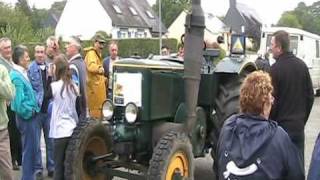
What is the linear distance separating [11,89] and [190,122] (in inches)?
80.1

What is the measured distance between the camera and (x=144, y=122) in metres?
6.33

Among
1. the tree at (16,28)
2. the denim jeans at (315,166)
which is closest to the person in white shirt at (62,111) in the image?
the denim jeans at (315,166)

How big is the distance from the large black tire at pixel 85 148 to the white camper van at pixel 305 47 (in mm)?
16074

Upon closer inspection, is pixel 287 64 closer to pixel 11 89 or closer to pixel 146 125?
pixel 146 125

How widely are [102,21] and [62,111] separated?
206 feet

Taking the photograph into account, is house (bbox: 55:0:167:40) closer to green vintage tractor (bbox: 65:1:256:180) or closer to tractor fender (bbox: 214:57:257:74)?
tractor fender (bbox: 214:57:257:74)

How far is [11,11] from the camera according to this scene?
38.3 metres

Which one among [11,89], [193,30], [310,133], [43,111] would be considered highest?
[193,30]

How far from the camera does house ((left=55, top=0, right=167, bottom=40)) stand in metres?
67.9

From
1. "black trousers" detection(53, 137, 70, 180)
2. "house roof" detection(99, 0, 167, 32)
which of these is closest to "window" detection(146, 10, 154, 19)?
"house roof" detection(99, 0, 167, 32)

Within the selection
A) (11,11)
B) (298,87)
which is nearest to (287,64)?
(298,87)

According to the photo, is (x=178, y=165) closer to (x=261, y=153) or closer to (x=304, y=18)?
(x=261, y=153)

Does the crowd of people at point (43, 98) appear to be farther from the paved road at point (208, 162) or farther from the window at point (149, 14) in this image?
the window at point (149, 14)

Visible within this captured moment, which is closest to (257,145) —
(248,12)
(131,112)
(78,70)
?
(131,112)
